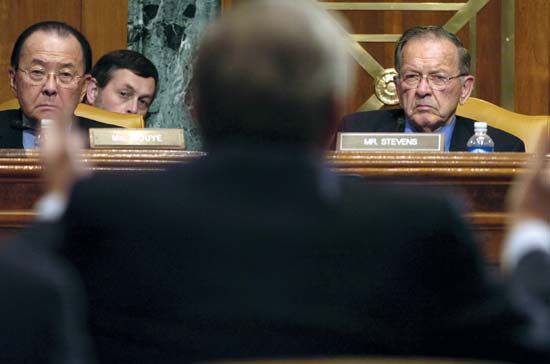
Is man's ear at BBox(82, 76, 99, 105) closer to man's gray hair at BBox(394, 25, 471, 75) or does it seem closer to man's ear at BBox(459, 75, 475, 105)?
man's gray hair at BBox(394, 25, 471, 75)

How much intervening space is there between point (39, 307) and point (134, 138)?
2.29 metres

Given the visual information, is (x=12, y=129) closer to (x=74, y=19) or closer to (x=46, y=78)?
(x=46, y=78)

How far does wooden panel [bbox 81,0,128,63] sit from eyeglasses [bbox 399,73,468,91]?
6.70 ft

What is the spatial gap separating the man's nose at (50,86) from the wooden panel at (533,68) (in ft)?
8.95

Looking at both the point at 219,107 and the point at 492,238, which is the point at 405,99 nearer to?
the point at 492,238

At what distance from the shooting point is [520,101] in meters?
6.68

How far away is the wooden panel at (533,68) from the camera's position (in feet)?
21.9

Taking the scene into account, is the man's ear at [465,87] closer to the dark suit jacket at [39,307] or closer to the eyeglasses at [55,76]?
the eyeglasses at [55,76]

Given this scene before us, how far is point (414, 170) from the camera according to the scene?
131 inches

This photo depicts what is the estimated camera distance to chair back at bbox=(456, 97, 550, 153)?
16.0 feet

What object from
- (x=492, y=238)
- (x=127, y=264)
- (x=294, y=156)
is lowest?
(x=492, y=238)

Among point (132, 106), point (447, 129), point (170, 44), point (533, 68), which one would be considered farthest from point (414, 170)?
point (533, 68)

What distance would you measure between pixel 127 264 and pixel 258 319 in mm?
174

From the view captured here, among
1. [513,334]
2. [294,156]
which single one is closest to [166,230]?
[294,156]
